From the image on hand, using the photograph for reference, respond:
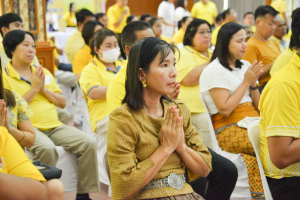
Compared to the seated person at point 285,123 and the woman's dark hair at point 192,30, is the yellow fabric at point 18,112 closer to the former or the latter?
the seated person at point 285,123

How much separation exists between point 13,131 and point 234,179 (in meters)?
1.28

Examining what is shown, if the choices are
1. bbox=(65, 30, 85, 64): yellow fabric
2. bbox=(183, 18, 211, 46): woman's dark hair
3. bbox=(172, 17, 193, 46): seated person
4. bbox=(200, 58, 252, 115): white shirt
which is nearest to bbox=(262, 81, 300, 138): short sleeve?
bbox=(200, 58, 252, 115): white shirt

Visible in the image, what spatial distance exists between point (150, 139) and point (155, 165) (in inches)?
4.5

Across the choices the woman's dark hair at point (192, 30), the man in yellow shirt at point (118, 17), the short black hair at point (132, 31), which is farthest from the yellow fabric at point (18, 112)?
the man in yellow shirt at point (118, 17)

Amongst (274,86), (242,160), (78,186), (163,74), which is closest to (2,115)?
(163,74)

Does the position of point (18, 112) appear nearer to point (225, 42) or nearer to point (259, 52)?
point (225, 42)

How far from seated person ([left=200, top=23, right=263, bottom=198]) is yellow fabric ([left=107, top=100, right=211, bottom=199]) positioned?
92cm

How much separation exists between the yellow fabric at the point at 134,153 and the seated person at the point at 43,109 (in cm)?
124

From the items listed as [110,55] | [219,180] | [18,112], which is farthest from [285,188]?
[110,55]

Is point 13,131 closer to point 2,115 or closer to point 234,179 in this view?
point 2,115

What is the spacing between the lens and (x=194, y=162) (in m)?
1.56

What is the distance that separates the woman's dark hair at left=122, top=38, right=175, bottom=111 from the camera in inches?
60.0

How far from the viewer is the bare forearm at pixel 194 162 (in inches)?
60.5

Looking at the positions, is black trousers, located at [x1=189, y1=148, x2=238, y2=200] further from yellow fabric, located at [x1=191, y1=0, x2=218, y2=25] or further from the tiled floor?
yellow fabric, located at [x1=191, y1=0, x2=218, y2=25]
